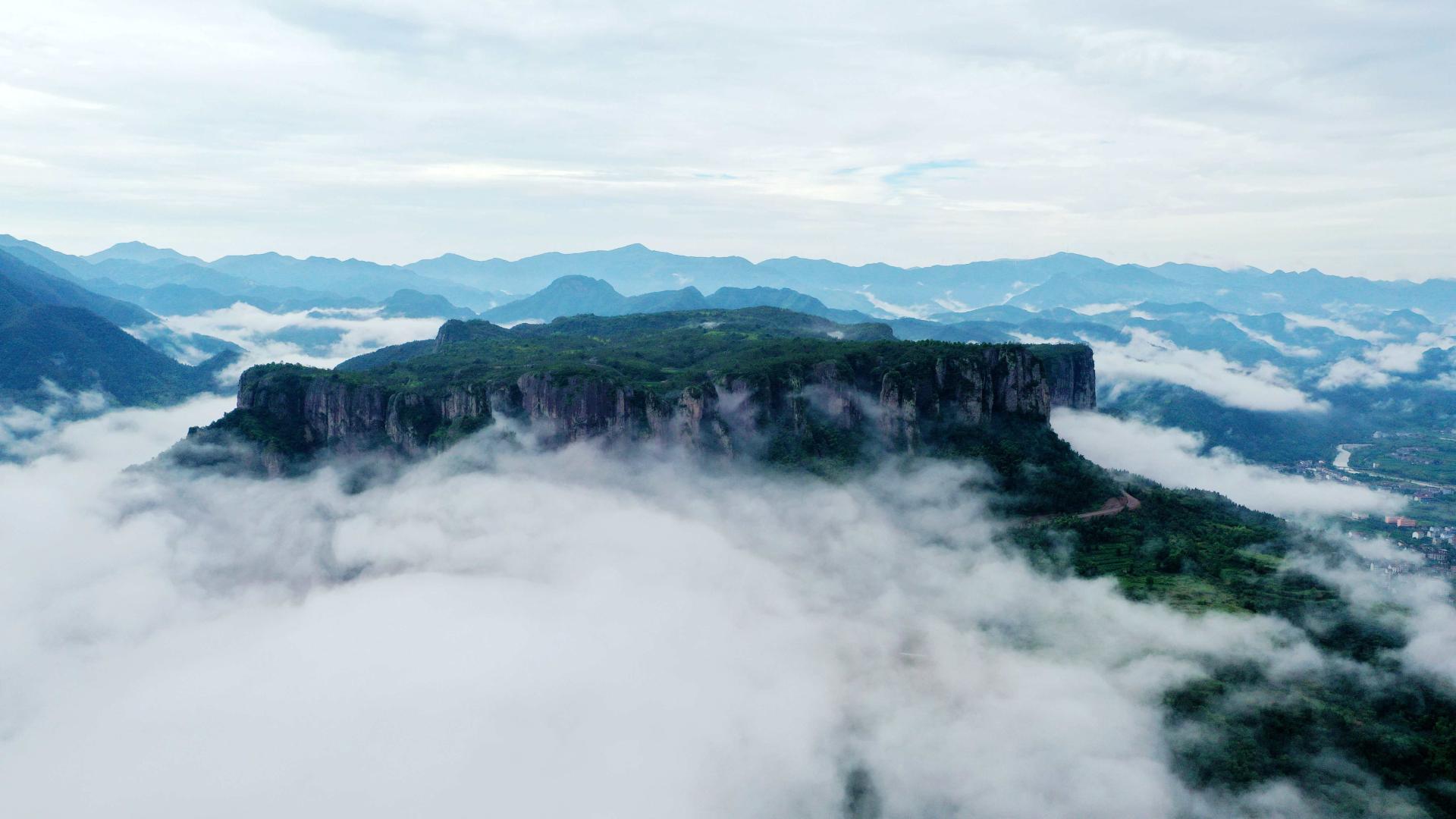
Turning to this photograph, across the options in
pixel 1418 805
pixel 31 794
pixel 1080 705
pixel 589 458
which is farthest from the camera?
pixel 589 458

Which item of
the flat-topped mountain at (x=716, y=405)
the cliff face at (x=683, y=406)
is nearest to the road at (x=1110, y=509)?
the flat-topped mountain at (x=716, y=405)

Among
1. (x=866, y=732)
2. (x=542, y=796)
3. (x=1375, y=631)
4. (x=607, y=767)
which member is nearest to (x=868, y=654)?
(x=866, y=732)

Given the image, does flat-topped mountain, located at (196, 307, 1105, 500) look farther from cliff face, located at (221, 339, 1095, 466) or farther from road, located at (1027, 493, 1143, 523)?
road, located at (1027, 493, 1143, 523)

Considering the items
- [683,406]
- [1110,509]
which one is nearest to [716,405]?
[683,406]

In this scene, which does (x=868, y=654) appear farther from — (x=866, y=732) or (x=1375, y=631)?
(x=1375, y=631)

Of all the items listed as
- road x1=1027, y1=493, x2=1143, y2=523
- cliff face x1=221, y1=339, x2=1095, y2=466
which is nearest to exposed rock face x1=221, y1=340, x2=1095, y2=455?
cliff face x1=221, y1=339, x2=1095, y2=466

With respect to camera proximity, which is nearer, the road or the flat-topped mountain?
the road
